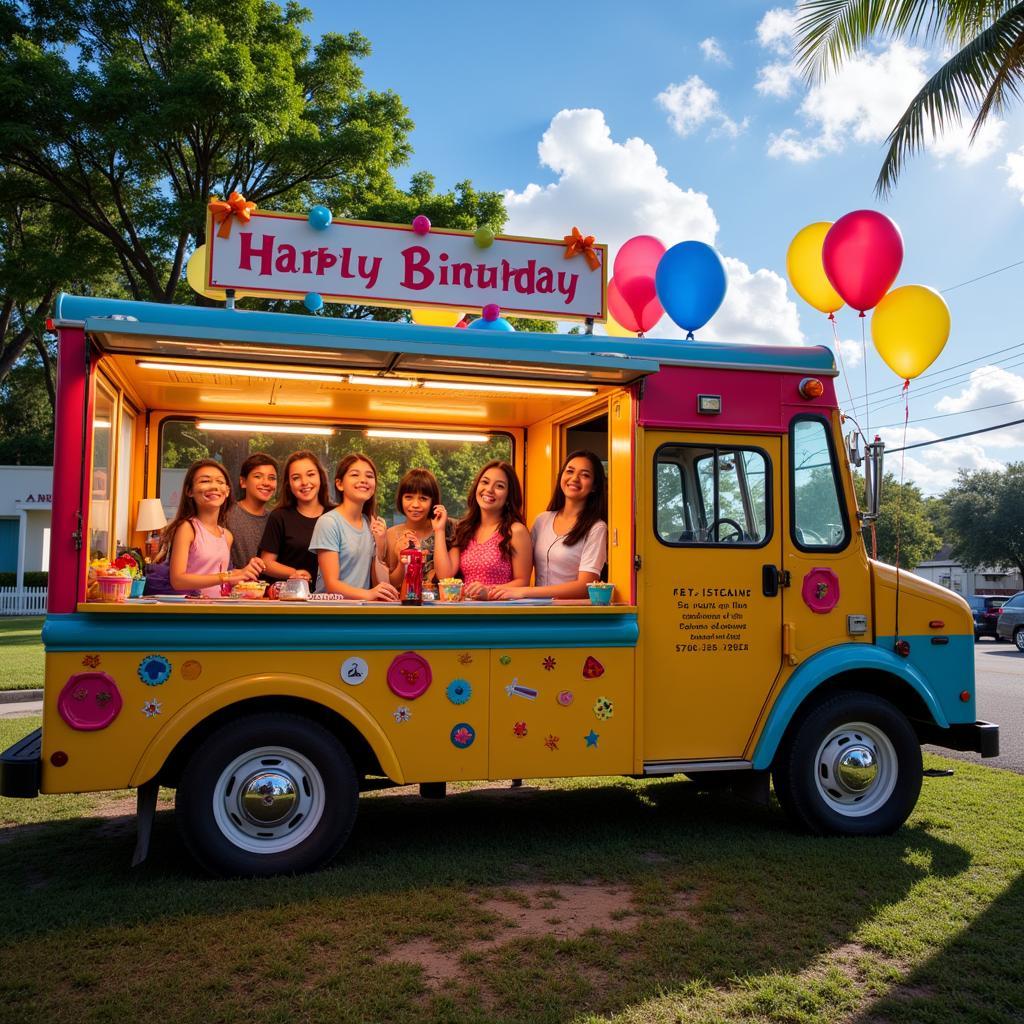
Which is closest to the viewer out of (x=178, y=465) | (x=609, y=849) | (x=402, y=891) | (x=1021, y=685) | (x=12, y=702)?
(x=402, y=891)

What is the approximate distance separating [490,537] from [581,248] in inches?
75.5

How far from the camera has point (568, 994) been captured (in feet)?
11.6

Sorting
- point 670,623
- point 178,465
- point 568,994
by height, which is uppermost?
point 178,465

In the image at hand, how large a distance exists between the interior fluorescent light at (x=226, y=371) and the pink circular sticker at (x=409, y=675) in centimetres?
163

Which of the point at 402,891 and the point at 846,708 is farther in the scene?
the point at 846,708

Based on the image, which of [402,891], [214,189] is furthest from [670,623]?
[214,189]

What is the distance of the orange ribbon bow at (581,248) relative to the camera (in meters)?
5.77

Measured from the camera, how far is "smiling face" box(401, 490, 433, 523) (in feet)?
21.2

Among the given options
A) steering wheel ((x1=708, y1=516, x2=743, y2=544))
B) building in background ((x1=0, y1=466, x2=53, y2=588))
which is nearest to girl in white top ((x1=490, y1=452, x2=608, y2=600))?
steering wheel ((x1=708, y1=516, x2=743, y2=544))

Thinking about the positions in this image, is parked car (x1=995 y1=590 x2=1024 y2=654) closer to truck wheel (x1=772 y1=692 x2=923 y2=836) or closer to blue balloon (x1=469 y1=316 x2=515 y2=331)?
truck wheel (x1=772 y1=692 x2=923 y2=836)

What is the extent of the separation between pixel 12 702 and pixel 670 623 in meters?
8.63

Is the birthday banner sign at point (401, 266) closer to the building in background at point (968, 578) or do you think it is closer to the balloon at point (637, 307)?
the balloon at point (637, 307)

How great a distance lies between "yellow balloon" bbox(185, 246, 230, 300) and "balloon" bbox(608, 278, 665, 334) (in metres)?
2.67

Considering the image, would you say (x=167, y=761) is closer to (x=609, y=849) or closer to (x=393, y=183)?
(x=609, y=849)
